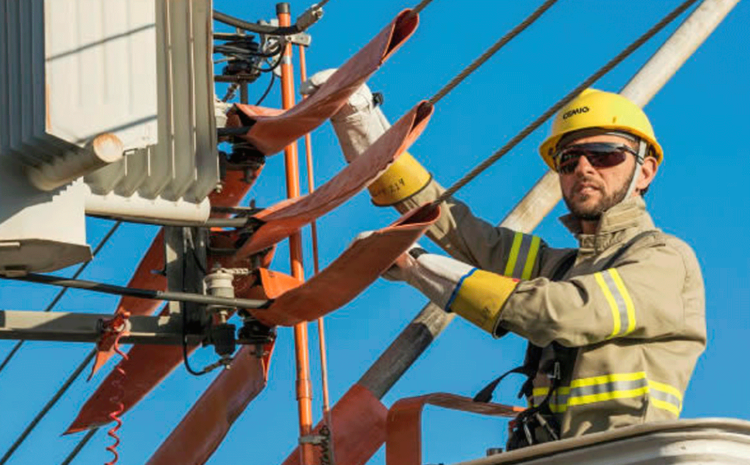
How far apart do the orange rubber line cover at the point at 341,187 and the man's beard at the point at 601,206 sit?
2.68 ft

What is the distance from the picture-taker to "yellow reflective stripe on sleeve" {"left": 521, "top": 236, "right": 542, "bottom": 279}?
9591mm

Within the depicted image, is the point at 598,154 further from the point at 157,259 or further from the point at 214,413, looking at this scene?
the point at 157,259

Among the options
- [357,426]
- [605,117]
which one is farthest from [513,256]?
[357,426]

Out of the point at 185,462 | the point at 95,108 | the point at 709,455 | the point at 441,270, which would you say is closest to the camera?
the point at 709,455

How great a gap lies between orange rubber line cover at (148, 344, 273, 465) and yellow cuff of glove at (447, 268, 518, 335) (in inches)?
78.8

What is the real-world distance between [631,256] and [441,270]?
824 mm

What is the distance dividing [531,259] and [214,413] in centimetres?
219

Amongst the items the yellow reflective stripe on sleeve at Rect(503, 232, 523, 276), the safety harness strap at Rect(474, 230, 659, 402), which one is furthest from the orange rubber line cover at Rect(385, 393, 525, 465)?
the yellow reflective stripe on sleeve at Rect(503, 232, 523, 276)

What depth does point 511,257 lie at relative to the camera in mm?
9672

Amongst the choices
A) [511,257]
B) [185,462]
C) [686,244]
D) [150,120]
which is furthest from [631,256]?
[185,462]

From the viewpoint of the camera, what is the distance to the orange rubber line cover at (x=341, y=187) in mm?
9156

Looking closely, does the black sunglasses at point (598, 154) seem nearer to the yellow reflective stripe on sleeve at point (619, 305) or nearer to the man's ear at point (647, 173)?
the man's ear at point (647, 173)

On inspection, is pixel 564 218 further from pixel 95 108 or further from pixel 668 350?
pixel 95 108

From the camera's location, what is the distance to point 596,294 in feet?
27.1
